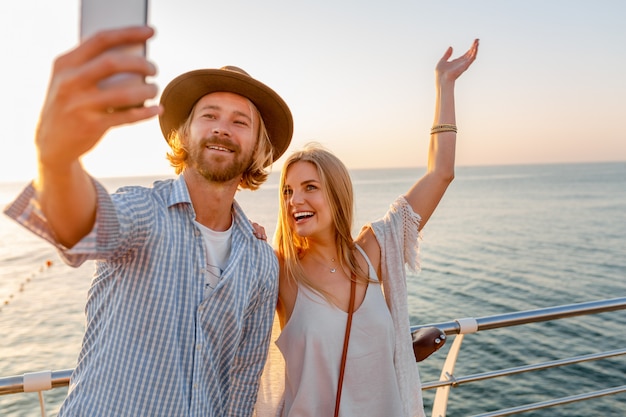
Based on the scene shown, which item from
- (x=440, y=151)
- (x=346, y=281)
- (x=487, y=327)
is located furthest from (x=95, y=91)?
(x=487, y=327)

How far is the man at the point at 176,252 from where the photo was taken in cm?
102

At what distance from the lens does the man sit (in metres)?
1.02

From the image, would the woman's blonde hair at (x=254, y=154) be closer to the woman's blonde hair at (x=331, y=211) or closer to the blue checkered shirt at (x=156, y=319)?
the woman's blonde hair at (x=331, y=211)

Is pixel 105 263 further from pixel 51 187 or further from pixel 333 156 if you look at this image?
pixel 333 156

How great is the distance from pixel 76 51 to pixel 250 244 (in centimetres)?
127

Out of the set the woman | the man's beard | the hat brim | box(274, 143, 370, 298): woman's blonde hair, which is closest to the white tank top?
the woman

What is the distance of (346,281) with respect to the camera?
2283 mm

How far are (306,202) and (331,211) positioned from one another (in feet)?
0.44

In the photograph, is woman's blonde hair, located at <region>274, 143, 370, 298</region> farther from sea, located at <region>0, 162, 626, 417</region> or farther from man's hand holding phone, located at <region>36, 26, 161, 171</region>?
sea, located at <region>0, 162, 626, 417</region>

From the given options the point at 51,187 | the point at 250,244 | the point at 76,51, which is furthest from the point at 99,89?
the point at 250,244

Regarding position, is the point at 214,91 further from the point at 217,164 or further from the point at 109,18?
the point at 109,18

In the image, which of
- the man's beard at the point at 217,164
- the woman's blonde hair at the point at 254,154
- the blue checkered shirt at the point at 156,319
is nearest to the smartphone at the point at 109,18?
the blue checkered shirt at the point at 156,319

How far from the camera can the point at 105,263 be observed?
5.32ft

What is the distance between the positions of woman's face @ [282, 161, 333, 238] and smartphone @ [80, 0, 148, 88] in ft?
5.45
